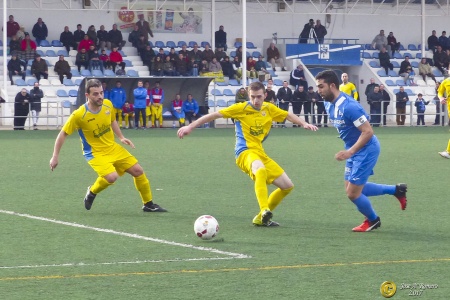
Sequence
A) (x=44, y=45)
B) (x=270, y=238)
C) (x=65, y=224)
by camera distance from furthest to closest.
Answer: (x=44, y=45) → (x=65, y=224) → (x=270, y=238)

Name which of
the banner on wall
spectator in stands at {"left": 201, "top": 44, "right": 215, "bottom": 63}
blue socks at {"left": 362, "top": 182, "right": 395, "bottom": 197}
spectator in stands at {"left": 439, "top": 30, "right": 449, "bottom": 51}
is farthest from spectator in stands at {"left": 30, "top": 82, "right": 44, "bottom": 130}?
blue socks at {"left": 362, "top": 182, "right": 395, "bottom": 197}

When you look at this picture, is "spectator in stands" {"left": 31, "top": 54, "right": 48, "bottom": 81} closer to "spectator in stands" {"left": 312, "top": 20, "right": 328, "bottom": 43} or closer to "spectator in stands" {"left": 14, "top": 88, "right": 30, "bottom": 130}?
"spectator in stands" {"left": 14, "top": 88, "right": 30, "bottom": 130}

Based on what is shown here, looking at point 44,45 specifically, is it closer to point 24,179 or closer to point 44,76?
point 44,76

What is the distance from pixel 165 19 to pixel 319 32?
669 centimetres

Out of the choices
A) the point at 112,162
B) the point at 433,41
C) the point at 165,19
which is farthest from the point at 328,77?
the point at 433,41

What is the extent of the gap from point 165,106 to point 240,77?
4815 millimetres

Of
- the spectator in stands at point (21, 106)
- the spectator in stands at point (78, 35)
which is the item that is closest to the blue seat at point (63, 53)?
the spectator in stands at point (78, 35)

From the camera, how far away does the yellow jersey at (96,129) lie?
11.5m

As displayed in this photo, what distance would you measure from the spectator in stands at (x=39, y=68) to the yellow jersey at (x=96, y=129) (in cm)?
2460

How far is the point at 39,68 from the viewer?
3575 cm

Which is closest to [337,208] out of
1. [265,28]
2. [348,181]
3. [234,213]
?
[234,213]

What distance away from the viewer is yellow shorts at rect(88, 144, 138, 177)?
11.4 metres

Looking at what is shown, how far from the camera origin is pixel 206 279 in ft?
23.7

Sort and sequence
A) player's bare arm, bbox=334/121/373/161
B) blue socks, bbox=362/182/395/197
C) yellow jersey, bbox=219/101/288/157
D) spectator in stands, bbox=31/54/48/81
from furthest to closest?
1. spectator in stands, bbox=31/54/48/81
2. yellow jersey, bbox=219/101/288/157
3. blue socks, bbox=362/182/395/197
4. player's bare arm, bbox=334/121/373/161
